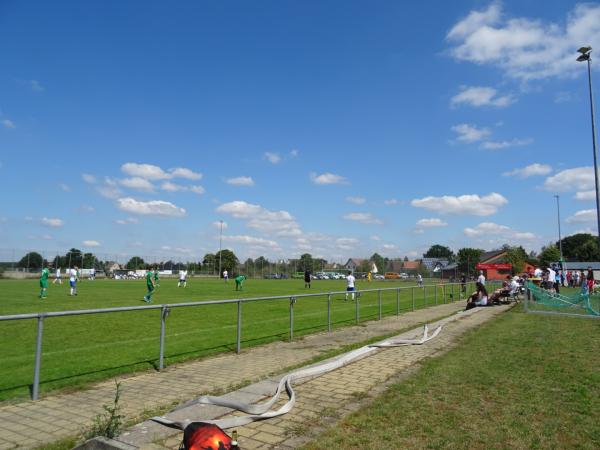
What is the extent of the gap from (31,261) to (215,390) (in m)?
58.3

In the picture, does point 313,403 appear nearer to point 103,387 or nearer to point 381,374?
point 381,374

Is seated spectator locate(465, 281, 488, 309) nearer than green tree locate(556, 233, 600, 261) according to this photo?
Yes

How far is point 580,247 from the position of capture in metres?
110

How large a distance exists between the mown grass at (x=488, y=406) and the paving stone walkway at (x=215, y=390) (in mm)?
528

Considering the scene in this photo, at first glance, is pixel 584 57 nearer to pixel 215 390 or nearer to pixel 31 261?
pixel 215 390

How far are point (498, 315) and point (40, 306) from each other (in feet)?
57.8

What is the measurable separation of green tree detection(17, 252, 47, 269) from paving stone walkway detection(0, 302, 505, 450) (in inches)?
2128

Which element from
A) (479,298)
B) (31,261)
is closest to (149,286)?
(479,298)

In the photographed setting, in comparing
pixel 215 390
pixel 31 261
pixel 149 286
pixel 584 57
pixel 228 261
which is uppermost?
pixel 584 57

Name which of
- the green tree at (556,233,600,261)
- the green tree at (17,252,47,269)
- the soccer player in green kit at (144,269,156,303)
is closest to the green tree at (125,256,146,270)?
the green tree at (17,252,47,269)

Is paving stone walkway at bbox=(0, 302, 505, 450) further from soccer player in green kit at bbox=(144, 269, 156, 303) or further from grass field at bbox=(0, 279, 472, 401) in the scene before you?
soccer player in green kit at bbox=(144, 269, 156, 303)

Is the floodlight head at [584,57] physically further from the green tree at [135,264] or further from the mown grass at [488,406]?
the green tree at [135,264]

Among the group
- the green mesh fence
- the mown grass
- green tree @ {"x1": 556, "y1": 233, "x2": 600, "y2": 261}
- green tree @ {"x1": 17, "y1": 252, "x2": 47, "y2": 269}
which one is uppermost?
green tree @ {"x1": 556, "y1": 233, "x2": 600, "y2": 261}

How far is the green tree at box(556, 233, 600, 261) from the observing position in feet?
343
